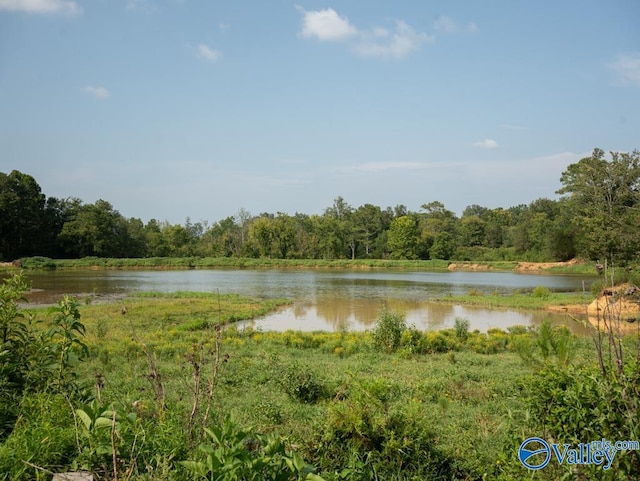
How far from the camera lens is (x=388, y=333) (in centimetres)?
1234

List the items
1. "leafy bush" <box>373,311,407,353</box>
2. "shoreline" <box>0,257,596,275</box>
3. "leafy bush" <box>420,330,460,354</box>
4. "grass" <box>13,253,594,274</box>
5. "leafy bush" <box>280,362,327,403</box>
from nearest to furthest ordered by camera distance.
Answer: "leafy bush" <box>280,362,327,403</box> < "leafy bush" <box>373,311,407,353</box> < "leafy bush" <box>420,330,460,354</box> < "shoreline" <box>0,257,596,275</box> < "grass" <box>13,253,594,274</box>

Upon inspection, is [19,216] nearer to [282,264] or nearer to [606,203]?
[282,264]

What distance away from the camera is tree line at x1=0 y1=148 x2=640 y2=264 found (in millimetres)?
57369

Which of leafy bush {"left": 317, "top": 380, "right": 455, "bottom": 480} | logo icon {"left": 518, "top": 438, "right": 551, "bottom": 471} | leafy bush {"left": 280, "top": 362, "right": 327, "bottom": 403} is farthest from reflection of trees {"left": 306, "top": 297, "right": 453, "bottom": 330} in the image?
logo icon {"left": 518, "top": 438, "right": 551, "bottom": 471}

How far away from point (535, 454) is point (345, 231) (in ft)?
266

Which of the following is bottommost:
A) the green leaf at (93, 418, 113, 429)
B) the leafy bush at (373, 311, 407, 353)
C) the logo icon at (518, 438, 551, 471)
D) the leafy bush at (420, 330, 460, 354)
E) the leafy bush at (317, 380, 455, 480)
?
the leafy bush at (420, 330, 460, 354)

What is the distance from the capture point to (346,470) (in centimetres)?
327

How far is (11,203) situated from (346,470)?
6734 centimetres

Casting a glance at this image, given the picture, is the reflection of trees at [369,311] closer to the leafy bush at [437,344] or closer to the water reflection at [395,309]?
the water reflection at [395,309]

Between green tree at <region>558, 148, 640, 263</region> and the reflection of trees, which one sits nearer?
the reflection of trees

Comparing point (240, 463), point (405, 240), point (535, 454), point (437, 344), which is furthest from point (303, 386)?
point (405, 240)

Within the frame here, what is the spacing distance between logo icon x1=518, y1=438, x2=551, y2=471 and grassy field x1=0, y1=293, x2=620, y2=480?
76 mm

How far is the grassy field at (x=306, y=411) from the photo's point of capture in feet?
9.98

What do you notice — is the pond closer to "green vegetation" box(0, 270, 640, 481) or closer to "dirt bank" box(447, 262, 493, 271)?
"green vegetation" box(0, 270, 640, 481)
